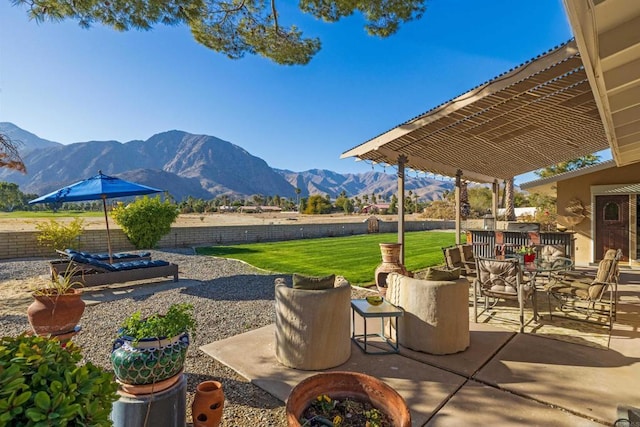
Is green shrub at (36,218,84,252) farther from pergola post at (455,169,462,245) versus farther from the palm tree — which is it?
pergola post at (455,169,462,245)

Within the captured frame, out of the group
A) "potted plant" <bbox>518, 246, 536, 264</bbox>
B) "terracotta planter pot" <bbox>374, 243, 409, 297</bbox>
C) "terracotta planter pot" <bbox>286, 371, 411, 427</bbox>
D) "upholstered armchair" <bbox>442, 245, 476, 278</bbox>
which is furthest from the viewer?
"terracotta planter pot" <bbox>374, 243, 409, 297</bbox>

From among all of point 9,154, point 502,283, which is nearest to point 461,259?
point 502,283

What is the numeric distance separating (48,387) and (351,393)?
1.59m

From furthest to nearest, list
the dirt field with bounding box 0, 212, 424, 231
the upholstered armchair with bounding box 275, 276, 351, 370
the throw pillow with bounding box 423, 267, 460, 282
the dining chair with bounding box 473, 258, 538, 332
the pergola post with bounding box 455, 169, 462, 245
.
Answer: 1. the dirt field with bounding box 0, 212, 424, 231
2. the pergola post with bounding box 455, 169, 462, 245
3. the dining chair with bounding box 473, 258, 538, 332
4. the throw pillow with bounding box 423, 267, 460, 282
5. the upholstered armchair with bounding box 275, 276, 351, 370

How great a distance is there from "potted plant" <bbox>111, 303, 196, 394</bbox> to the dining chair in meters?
4.09

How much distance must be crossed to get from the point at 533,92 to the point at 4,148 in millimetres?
9989

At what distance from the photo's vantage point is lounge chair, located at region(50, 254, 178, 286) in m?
6.79

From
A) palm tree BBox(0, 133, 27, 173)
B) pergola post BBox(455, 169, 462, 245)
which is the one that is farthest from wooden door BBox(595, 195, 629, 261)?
palm tree BBox(0, 133, 27, 173)

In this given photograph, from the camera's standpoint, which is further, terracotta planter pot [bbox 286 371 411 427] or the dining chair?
the dining chair

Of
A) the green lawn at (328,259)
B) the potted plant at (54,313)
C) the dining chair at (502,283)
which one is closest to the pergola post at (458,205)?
the green lawn at (328,259)

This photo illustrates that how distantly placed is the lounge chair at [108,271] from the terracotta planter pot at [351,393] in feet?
21.2

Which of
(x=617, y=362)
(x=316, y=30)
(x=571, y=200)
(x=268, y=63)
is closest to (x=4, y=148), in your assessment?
(x=268, y=63)

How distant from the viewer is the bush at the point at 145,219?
489 inches

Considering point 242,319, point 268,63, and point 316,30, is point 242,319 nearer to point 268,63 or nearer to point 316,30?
point 268,63
